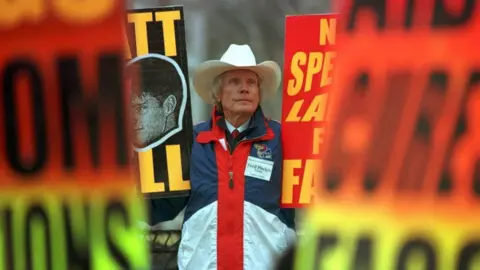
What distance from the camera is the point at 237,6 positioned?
72.5 inches

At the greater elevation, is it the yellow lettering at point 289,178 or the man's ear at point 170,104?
the man's ear at point 170,104

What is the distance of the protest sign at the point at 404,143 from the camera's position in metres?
0.50

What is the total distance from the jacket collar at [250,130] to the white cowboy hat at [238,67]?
0.26 ft

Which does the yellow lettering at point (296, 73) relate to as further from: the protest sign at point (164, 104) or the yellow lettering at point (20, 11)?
the yellow lettering at point (20, 11)

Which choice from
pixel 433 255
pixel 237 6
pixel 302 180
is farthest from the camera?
pixel 237 6

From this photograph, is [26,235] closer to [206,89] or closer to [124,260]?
[124,260]

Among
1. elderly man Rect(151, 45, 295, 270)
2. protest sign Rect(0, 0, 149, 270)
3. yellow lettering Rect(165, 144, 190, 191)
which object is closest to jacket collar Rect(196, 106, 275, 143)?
elderly man Rect(151, 45, 295, 270)

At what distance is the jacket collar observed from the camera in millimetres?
1459

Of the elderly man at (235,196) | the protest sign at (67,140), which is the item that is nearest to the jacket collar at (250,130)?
the elderly man at (235,196)

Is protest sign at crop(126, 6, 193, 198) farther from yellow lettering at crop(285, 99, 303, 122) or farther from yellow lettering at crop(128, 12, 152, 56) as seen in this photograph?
yellow lettering at crop(285, 99, 303, 122)

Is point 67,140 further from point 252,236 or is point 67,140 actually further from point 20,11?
point 252,236

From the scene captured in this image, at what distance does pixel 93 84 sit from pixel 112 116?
3 centimetres

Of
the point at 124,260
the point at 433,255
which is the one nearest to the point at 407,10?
the point at 433,255

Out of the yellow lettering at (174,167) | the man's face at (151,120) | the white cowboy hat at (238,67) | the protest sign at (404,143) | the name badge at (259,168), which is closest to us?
the protest sign at (404,143)
